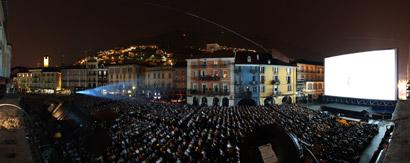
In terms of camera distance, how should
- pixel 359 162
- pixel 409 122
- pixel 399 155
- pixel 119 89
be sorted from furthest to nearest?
pixel 119 89 < pixel 359 162 < pixel 409 122 < pixel 399 155

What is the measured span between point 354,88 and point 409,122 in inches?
1104

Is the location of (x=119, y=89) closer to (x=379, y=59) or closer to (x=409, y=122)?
(x=379, y=59)

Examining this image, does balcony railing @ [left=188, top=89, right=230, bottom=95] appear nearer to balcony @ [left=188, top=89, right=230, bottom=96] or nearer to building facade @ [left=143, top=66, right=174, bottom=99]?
balcony @ [left=188, top=89, right=230, bottom=96]

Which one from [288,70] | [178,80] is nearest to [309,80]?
[288,70]

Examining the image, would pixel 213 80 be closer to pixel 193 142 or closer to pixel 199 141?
pixel 199 141

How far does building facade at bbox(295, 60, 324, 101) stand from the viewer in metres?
74.5

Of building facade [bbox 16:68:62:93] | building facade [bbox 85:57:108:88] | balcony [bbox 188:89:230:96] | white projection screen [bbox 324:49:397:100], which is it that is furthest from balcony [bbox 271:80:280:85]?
building facade [bbox 16:68:62:93]

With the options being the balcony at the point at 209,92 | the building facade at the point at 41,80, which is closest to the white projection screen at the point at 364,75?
the balcony at the point at 209,92

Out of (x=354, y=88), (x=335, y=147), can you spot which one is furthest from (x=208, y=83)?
(x=335, y=147)

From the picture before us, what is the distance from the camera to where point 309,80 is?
256ft

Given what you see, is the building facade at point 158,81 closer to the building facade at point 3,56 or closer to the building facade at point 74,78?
the building facade at point 74,78

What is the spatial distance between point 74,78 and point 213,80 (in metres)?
56.7

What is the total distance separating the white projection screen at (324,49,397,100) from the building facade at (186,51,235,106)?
24.7 m

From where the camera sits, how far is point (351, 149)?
18.1 meters
